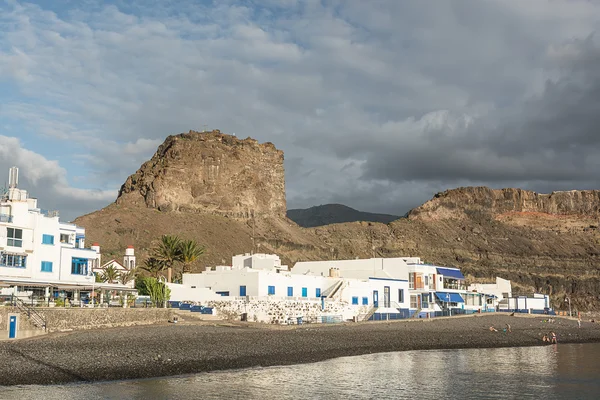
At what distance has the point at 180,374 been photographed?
3012 centimetres

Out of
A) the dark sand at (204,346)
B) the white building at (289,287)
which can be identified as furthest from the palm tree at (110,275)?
the dark sand at (204,346)

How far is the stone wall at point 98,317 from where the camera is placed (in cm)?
3800

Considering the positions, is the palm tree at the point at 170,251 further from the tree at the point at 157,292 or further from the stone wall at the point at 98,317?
the stone wall at the point at 98,317

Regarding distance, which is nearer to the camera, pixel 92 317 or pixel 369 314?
pixel 92 317

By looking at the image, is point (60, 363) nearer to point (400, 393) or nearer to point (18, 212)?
point (400, 393)

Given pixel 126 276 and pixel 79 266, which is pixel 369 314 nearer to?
pixel 126 276

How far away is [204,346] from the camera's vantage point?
121 feet

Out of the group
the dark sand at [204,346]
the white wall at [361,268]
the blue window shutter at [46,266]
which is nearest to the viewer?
the dark sand at [204,346]

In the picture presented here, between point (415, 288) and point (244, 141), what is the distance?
7733 centimetres

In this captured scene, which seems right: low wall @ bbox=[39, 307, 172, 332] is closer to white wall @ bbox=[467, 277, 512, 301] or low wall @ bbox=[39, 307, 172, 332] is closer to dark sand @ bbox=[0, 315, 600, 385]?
dark sand @ bbox=[0, 315, 600, 385]

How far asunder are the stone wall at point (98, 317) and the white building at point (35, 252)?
3.25 metres

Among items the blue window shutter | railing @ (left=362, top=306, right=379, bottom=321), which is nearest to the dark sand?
railing @ (left=362, top=306, right=379, bottom=321)

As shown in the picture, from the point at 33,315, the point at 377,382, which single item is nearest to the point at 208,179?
the point at 33,315

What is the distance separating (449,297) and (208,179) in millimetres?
65992
